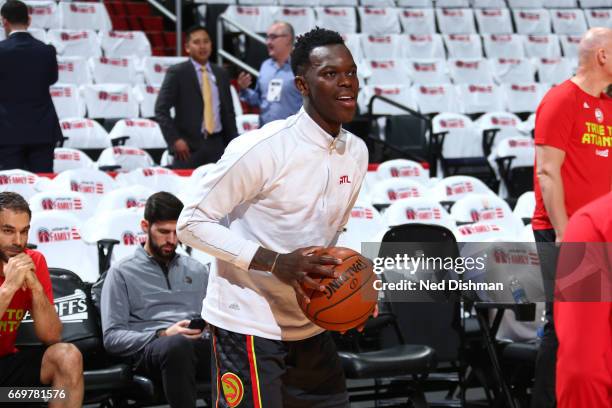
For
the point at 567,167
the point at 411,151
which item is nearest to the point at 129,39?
the point at 411,151

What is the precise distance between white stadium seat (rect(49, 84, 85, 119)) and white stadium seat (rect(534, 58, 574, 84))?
6107 millimetres

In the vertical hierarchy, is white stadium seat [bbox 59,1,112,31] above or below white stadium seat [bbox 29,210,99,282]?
above

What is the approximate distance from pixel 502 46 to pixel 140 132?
5.83 meters

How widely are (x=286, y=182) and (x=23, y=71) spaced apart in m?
5.31

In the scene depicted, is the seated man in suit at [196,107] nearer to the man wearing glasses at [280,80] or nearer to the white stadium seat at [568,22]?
the man wearing glasses at [280,80]

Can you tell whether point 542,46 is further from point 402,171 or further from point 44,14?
point 44,14

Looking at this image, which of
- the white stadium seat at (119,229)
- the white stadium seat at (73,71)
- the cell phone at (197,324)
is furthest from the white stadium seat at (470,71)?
the cell phone at (197,324)

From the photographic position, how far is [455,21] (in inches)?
541

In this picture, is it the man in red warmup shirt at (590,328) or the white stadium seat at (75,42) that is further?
the white stadium seat at (75,42)

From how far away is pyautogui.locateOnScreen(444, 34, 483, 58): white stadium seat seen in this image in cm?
1312

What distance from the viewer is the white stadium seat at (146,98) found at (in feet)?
34.3

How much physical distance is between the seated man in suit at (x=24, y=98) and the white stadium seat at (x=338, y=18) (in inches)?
220

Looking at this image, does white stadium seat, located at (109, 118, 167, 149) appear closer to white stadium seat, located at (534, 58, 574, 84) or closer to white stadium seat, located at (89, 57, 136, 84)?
white stadium seat, located at (89, 57, 136, 84)

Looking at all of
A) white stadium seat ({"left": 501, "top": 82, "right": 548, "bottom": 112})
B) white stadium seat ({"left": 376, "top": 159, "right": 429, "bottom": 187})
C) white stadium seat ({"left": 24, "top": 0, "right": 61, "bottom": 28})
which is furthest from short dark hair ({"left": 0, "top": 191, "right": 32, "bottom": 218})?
white stadium seat ({"left": 501, "top": 82, "right": 548, "bottom": 112})
